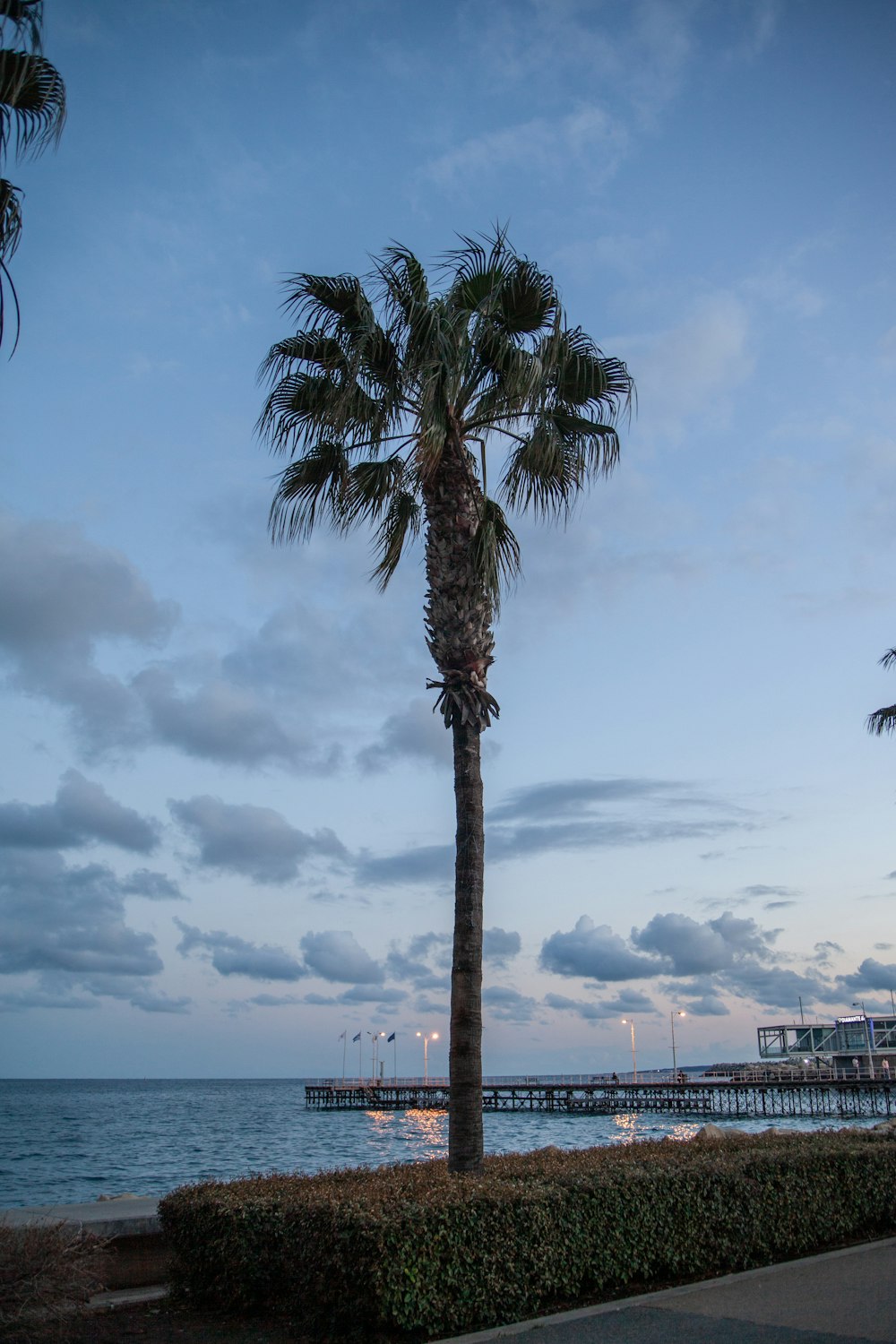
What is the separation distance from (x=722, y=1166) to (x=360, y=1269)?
3.96 m

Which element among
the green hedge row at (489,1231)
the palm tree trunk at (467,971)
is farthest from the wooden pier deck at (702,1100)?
the palm tree trunk at (467,971)

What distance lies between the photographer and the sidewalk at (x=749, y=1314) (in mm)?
6609

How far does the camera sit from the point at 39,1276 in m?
6.39

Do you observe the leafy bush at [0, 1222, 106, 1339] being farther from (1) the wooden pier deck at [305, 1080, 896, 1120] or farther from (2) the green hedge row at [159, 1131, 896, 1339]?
(1) the wooden pier deck at [305, 1080, 896, 1120]

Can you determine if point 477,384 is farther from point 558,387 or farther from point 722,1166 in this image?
point 722,1166

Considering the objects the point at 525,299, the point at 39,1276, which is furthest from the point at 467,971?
the point at 525,299

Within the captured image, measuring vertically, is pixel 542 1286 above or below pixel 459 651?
below

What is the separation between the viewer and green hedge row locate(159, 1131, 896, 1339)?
22.6ft

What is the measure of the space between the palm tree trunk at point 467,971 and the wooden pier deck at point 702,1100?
54.8 m

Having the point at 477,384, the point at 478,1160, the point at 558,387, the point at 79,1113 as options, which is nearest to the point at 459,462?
the point at 477,384

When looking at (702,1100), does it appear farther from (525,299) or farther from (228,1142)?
(525,299)

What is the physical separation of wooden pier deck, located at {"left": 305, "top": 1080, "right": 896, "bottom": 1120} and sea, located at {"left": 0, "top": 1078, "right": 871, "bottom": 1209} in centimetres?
125

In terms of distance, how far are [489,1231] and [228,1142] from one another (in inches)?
2361

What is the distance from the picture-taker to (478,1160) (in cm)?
913
